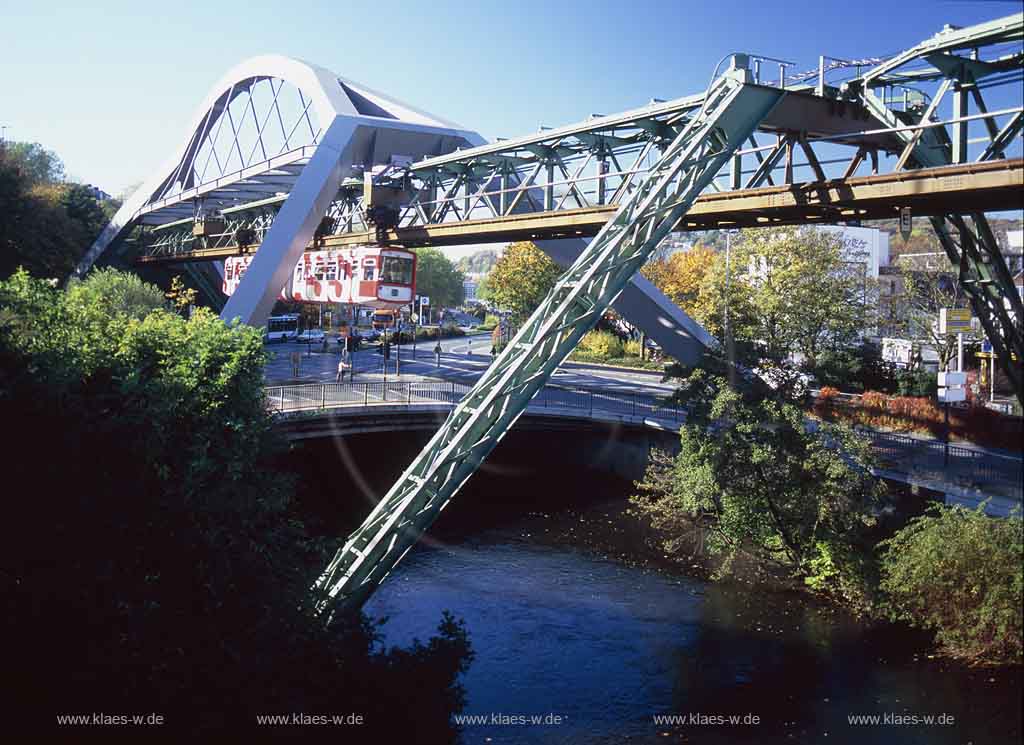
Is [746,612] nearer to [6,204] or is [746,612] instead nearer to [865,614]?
[865,614]

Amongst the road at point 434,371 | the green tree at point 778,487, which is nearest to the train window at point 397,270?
the road at point 434,371

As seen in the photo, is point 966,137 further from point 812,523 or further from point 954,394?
point 812,523

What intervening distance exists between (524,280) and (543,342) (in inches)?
1607

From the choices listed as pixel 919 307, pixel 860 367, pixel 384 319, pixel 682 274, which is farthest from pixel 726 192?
pixel 384 319

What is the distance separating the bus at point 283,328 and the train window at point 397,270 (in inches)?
Answer: 1618

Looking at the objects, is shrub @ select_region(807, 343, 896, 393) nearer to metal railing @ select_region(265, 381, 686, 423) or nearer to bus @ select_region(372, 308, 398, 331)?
metal railing @ select_region(265, 381, 686, 423)

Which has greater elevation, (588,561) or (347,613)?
(347,613)

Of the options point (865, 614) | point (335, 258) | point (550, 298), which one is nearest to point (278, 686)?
point (550, 298)

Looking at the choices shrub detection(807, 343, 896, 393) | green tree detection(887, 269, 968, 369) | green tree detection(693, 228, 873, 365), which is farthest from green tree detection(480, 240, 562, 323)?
shrub detection(807, 343, 896, 393)

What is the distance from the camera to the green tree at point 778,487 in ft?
55.8

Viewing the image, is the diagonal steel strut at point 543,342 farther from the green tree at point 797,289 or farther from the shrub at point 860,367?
the green tree at point 797,289

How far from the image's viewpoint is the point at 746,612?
17703 millimetres

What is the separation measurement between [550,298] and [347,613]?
5.99m

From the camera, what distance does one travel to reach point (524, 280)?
53500 mm
